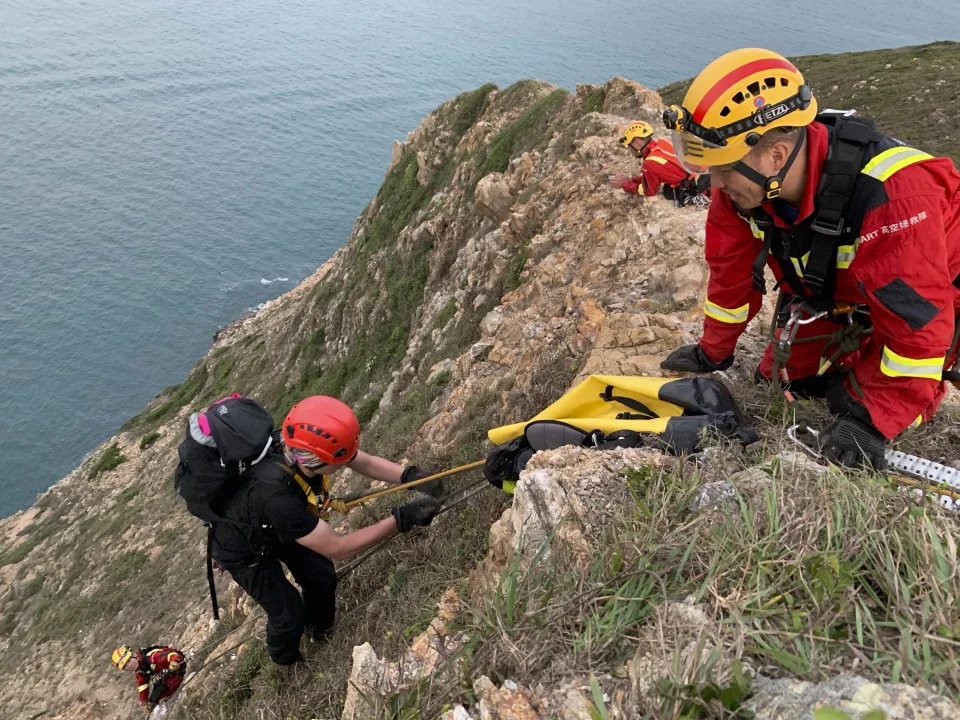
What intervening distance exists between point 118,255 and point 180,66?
49.3 meters

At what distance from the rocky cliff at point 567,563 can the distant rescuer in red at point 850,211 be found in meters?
0.71

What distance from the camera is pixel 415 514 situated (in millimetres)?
5699

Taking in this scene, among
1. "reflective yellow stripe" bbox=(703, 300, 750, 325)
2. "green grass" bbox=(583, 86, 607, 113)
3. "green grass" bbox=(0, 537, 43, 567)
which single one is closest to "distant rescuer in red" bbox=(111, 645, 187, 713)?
"reflective yellow stripe" bbox=(703, 300, 750, 325)

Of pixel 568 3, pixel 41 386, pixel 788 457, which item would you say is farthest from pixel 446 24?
pixel 788 457

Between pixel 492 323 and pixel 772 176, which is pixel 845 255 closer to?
pixel 772 176

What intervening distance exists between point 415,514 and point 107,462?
110 feet

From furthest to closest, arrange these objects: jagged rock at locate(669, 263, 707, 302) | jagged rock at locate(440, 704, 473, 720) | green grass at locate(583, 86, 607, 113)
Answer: green grass at locate(583, 86, 607, 113) < jagged rock at locate(669, 263, 707, 302) < jagged rock at locate(440, 704, 473, 720)

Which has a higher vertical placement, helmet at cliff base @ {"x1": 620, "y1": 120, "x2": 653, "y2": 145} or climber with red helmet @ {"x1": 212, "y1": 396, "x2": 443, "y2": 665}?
helmet at cliff base @ {"x1": 620, "y1": 120, "x2": 653, "y2": 145}

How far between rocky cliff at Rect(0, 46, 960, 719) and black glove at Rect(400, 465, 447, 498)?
33 cm

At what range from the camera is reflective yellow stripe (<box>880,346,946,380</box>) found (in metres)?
3.55

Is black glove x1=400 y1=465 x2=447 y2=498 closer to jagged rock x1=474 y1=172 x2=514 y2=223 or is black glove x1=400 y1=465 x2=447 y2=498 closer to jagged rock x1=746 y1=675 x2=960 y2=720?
jagged rock x1=746 y1=675 x2=960 y2=720

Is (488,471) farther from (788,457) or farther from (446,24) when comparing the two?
(446,24)

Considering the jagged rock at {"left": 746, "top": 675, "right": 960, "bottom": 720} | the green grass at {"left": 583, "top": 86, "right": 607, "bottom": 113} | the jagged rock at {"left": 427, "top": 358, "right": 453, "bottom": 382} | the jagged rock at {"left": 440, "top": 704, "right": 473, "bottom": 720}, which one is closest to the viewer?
the jagged rock at {"left": 746, "top": 675, "right": 960, "bottom": 720}

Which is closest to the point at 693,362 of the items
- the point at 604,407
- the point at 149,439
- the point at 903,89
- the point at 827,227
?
the point at 604,407
